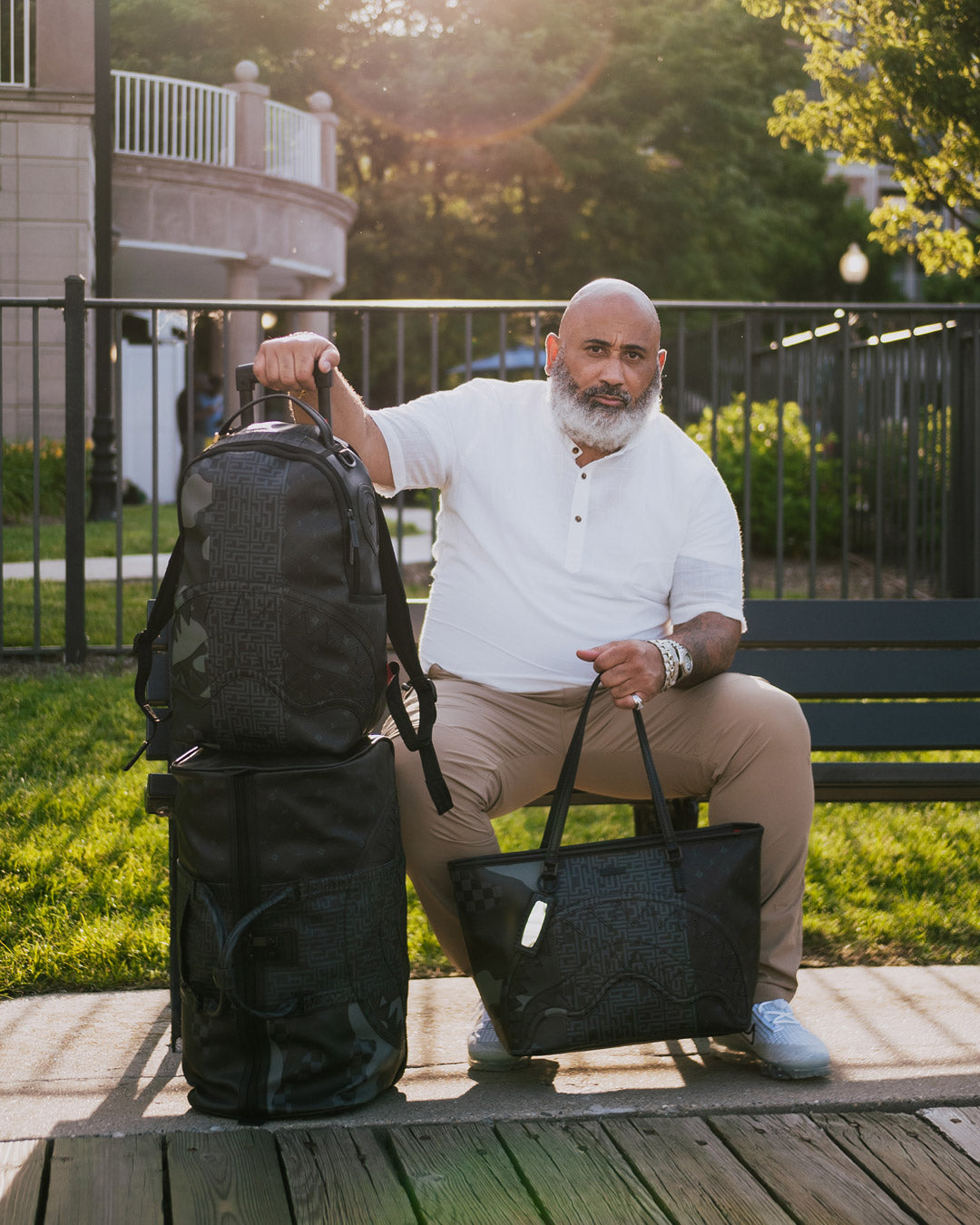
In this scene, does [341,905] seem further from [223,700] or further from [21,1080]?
[21,1080]

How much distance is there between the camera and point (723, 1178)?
232 cm

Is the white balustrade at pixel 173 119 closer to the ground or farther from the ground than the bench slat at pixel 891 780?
farther from the ground

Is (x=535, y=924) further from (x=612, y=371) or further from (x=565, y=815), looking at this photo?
(x=612, y=371)

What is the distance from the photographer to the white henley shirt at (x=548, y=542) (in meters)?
3.09

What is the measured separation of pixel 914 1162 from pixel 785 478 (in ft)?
27.9

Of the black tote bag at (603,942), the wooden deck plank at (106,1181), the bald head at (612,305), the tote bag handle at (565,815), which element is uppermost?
the bald head at (612,305)

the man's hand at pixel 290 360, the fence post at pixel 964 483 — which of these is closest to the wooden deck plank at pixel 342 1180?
the man's hand at pixel 290 360

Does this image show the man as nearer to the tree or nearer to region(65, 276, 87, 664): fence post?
region(65, 276, 87, 664): fence post

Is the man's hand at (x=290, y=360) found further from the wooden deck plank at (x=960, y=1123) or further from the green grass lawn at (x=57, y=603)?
the green grass lawn at (x=57, y=603)

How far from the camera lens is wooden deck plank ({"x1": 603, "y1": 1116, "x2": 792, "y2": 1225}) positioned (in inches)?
87.1

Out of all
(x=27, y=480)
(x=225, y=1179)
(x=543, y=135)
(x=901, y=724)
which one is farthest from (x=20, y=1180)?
(x=543, y=135)

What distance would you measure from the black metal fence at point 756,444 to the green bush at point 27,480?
4cm

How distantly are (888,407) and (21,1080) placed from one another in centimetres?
795

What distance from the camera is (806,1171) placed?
2.35 m
